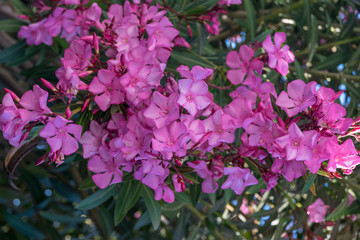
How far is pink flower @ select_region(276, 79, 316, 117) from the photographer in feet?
3.16

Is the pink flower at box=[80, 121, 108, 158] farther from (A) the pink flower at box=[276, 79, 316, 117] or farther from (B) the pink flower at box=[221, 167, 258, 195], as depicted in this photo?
(A) the pink flower at box=[276, 79, 316, 117]

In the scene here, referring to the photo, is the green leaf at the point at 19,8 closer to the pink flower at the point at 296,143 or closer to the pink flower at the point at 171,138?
the pink flower at the point at 171,138

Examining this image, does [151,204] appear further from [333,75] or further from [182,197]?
[333,75]

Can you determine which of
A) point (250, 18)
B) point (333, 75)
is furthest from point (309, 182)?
point (250, 18)

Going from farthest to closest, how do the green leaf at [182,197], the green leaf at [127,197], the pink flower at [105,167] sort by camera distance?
1. the green leaf at [182,197]
2. the green leaf at [127,197]
3. the pink flower at [105,167]

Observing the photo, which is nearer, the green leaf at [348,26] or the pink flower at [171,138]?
the pink flower at [171,138]

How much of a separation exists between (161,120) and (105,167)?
0.21 metres

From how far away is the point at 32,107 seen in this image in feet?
2.99

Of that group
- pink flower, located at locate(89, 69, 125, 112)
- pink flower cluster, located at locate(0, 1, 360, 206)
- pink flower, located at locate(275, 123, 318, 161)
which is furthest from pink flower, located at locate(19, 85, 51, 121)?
pink flower, located at locate(275, 123, 318, 161)

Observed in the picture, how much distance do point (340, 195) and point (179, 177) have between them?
34.5 inches

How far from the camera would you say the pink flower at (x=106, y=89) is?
96 centimetres

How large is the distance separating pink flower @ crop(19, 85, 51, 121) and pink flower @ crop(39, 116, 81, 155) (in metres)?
0.03

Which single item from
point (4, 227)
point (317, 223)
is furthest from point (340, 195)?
point (4, 227)


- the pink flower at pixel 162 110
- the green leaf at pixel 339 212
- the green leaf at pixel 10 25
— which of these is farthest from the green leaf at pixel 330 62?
the green leaf at pixel 10 25
